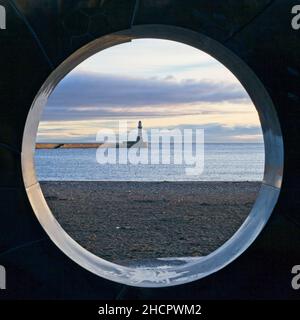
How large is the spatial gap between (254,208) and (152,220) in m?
15.9

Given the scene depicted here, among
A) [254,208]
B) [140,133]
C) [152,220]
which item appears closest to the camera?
[254,208]

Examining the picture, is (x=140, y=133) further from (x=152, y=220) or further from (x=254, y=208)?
(x=254, y=208)

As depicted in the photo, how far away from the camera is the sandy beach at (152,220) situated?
15.0m

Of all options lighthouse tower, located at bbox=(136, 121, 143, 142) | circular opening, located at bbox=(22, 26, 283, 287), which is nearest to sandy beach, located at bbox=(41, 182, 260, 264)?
circular opening, located at bbox=(22, 26, 283, 287)

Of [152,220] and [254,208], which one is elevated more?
[254,208]

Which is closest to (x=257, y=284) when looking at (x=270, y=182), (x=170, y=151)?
(x=270, y=182)

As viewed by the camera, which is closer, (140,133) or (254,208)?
(254,208)

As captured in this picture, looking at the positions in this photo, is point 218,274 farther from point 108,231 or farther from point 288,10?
point 108,231

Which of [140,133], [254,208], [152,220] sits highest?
[140,133]

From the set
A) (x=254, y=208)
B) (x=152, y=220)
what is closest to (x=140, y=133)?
(x=152, y=220)

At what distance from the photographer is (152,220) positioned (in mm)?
21953

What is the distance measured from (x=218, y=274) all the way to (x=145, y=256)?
791 centimetres

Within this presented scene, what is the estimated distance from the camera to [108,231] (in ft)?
60.9

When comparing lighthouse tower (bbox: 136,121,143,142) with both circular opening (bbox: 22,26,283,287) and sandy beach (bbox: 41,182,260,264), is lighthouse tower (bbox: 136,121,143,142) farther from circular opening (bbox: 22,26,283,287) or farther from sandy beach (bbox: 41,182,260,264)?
circular opening (bbox: 22,26,283,287)
